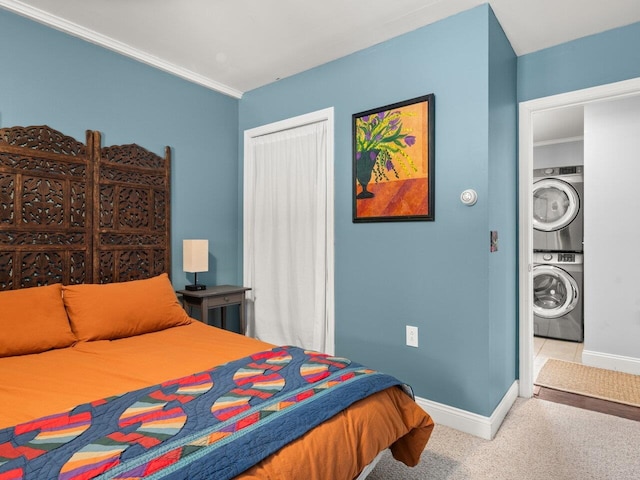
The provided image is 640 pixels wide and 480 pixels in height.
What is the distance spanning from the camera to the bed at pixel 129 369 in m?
1.07

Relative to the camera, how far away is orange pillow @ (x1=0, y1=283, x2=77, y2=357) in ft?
6.33

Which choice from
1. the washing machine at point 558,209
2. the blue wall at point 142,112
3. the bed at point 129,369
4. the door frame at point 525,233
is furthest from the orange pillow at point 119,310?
the washing machine at point 558,209

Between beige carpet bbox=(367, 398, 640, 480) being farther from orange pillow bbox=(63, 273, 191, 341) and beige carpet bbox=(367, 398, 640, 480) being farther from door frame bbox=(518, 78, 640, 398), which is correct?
orange pillow bbox=(63, 273, 191, 341)

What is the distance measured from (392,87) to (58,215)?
2402 millimetres

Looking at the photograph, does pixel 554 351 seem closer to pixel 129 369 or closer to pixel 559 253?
pixel 559 253

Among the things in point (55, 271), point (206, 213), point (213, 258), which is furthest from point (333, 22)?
point (55, 271)

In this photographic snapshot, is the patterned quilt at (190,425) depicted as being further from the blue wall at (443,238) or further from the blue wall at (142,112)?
the blue wall at (142,112)

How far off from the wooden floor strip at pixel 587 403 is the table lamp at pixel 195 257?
9.11 ft

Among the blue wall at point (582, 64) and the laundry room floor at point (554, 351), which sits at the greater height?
the blue wall at point (582, 64)

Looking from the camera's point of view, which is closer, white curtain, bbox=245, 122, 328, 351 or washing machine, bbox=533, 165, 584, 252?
white curtain, bbox=245, 122, 328, 351

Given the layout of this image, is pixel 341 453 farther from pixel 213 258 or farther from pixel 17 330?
pixel 213 258

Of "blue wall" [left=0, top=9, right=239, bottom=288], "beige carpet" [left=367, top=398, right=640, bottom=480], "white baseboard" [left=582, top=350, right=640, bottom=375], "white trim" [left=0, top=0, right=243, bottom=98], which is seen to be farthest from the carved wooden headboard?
"white baseboard" [left=582, top=350, right=640, bottom=375]

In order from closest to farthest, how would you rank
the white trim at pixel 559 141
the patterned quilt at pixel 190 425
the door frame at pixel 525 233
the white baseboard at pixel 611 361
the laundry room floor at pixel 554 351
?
the patterned quilt at pixel 190 425, the door frame at pixel 525 233, the white baseboard at pixel 611 361, the laundry room floor at pixel 554 351, the white trim at pixel 559 141

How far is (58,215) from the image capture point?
8.23ft
